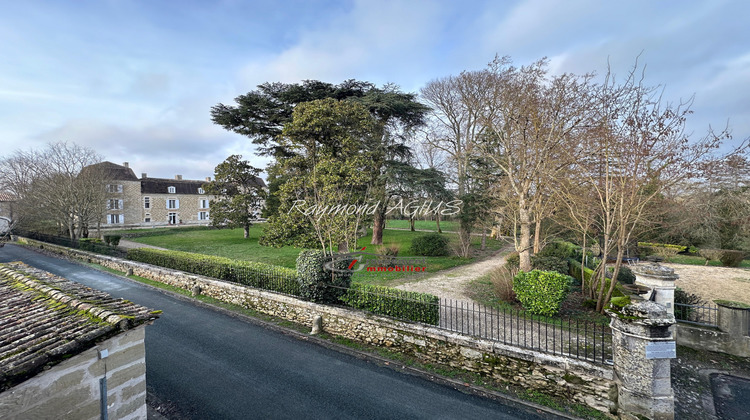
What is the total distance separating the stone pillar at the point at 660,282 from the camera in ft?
22.2

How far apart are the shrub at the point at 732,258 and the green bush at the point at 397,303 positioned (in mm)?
22526

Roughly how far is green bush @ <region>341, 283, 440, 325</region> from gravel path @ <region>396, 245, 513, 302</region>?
365 cm

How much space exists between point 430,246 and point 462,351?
534 inches

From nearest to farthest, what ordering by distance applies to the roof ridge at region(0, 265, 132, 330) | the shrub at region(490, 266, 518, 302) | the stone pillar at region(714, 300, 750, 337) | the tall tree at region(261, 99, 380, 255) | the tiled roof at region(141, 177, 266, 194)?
the roof ridge at region(0, 265, 132, 330), the stone pillar at region(714, 300, 750, 337), the shrub at region(490, 266, 518, 302), the tall tree at region(261, 99, 380, 255), the tiled roof at region(141, 177, 266, 194)

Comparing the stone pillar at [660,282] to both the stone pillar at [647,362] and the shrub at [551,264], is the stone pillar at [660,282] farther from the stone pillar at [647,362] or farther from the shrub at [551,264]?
the shrub at [551,264]

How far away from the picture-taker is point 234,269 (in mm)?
11281

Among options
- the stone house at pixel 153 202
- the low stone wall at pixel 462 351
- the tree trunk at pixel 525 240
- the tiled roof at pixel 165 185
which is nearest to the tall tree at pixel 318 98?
the tree trunk at pixel 525 240

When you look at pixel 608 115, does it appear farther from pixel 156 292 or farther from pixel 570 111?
pixel 156 292

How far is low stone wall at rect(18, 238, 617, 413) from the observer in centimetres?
505

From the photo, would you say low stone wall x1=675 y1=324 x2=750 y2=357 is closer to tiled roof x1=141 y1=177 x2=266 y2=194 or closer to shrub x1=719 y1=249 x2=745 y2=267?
shrub x1=719 y1=249 x2=745 y2=267

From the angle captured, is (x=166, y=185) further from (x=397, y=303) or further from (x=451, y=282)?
(x=397, y=303)

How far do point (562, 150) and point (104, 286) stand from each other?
62.7ft

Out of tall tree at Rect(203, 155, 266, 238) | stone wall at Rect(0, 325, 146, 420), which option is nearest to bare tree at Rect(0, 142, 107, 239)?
tall tree at Rect(203, 155, 266, 238)

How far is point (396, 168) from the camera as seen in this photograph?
747 inches
